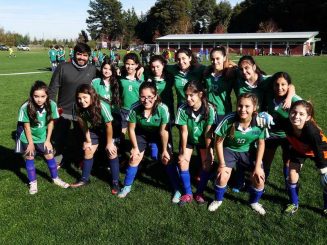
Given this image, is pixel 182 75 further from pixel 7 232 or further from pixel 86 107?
pixel 7 232

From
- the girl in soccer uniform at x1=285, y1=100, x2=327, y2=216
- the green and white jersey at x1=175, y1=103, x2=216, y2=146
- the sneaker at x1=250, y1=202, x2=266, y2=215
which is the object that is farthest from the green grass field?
the green and white jersey at x1=175, y1=103, x2=216, y2=146

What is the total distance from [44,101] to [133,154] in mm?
1330

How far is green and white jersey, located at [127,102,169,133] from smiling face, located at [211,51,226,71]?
0.89 m

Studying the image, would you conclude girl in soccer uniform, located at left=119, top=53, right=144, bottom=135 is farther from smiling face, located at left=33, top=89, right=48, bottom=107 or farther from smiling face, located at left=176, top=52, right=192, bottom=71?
smiling face, located at left=33, top=89, right=48, bottom=107

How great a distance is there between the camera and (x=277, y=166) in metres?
5.46

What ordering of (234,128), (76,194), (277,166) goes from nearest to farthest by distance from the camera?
(234,128) → (76,194) → (277,166)

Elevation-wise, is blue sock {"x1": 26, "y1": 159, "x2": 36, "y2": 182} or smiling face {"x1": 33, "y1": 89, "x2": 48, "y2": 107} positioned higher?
smiling face {"x1": 33, "y1": 89, "x2": 48, "y2": 107}

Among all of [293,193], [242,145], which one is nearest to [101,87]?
[242,145]

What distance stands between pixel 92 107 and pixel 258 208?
2.37 meters

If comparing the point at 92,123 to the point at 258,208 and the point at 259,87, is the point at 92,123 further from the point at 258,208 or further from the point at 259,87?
the point at 258,208

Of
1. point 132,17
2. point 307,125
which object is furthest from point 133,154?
point 132,17

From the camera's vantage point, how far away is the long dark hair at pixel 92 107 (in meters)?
4.25

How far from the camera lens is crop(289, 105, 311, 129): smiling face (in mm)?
3580

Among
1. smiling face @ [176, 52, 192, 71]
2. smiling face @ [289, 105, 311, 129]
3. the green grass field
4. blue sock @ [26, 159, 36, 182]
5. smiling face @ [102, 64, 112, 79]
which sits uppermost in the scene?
smiling face @ [176, 52, 192, 71]
